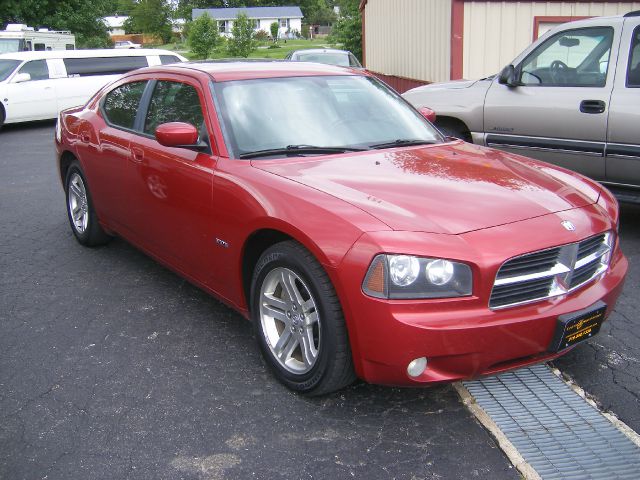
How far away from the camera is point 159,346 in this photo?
414 cm

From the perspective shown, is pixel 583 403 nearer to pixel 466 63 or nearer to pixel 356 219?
pixel 356 219

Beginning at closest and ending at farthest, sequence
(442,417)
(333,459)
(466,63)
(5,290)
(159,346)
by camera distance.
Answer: (333,459)
(442,417)
(159,346)
(5,290)
(466,63)

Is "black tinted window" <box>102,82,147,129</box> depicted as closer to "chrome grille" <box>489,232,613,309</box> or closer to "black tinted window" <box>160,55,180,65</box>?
"chrome grille" <box>489,232,613,309</box>

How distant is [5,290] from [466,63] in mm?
9689

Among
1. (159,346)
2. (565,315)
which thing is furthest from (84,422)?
(565,315)

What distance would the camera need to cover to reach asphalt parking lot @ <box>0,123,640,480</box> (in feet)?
9.72

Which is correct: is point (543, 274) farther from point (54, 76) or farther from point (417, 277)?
point (54, 76)

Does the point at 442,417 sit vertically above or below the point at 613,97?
below

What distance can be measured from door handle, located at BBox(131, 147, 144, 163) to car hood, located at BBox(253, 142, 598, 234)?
1.21 m

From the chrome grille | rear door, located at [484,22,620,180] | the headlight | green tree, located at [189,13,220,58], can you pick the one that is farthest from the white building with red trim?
green tree, located at [189,13,220,58]

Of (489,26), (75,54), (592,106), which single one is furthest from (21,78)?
(592,106)

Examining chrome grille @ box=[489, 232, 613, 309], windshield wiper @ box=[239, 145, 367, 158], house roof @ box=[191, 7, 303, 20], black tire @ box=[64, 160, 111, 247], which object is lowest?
black tire @ box=[64, 160, 111, 247]

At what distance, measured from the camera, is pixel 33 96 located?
50.8ft

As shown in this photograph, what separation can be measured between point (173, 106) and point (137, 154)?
42 centimetres
